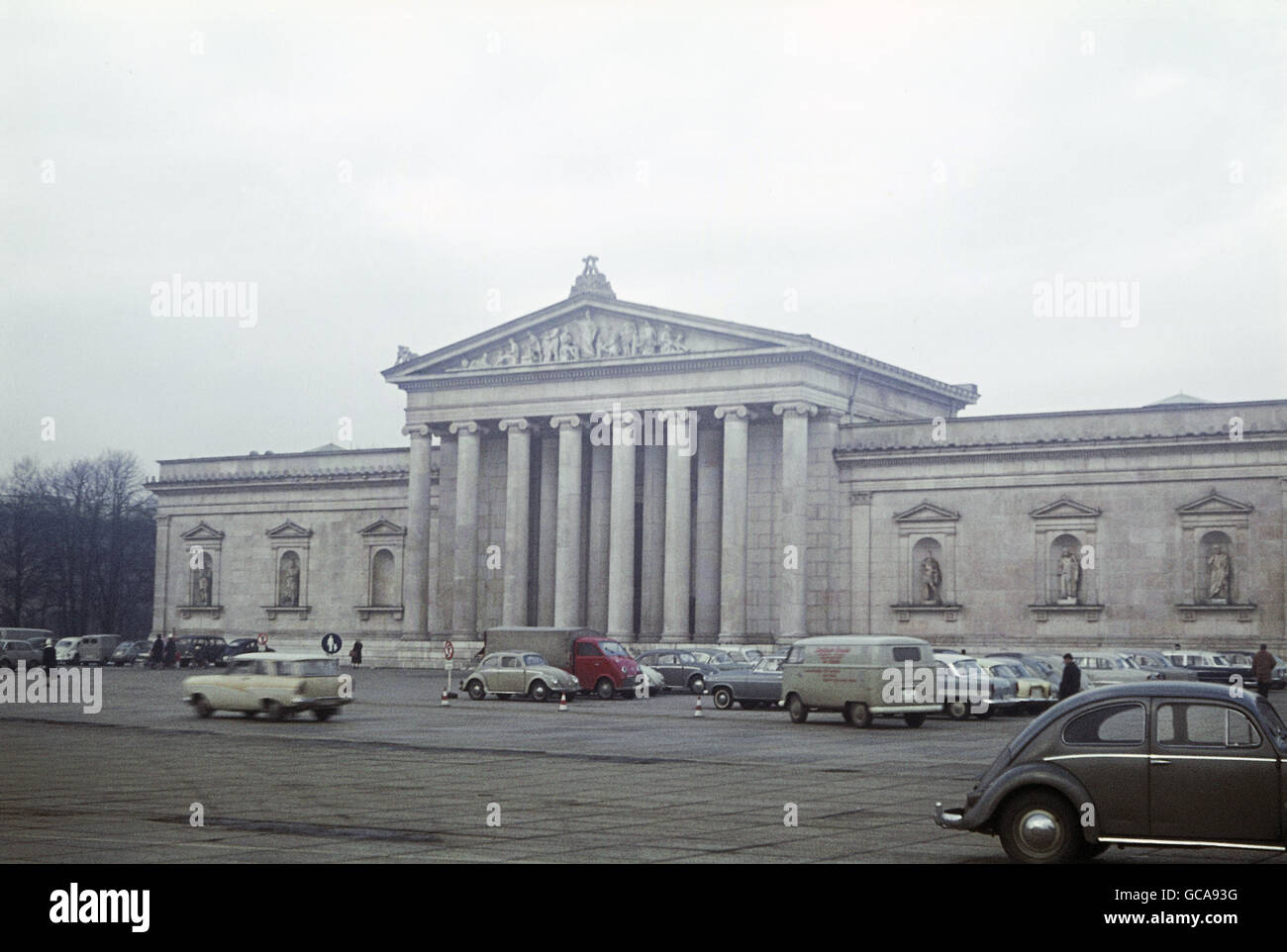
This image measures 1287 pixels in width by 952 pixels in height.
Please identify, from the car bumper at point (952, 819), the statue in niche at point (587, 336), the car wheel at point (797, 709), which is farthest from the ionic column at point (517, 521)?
the car bumper at point (952, 819)

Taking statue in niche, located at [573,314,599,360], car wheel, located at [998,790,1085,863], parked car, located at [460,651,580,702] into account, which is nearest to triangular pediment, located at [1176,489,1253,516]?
statue in niche, located at [573,314,599,360]

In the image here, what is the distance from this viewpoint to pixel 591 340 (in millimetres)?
74688

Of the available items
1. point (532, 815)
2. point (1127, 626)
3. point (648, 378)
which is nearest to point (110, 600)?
point (648, 378)

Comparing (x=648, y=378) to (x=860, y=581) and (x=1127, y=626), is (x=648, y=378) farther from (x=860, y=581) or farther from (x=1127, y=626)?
(x=1127, y=626)

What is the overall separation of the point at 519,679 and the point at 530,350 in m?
29.7

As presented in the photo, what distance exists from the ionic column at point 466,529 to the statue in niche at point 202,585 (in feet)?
64.1

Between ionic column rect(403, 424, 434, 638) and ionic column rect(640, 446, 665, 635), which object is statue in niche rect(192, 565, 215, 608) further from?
ionic column rect(640, 446, 665, 635)

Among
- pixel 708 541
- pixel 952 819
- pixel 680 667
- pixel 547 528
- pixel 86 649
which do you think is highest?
pixel 547 528

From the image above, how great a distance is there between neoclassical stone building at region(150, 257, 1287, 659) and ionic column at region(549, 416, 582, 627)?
102mm

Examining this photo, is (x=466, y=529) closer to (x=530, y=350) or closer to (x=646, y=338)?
(x=530, y=350)

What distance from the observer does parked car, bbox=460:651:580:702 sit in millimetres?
49219

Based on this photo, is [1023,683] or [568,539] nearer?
[1023,683]

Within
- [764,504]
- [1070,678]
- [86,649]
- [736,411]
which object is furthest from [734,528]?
[86,649]

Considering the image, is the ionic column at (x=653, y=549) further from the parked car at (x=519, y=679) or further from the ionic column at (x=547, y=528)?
the parked car at (x=519, y=679)
